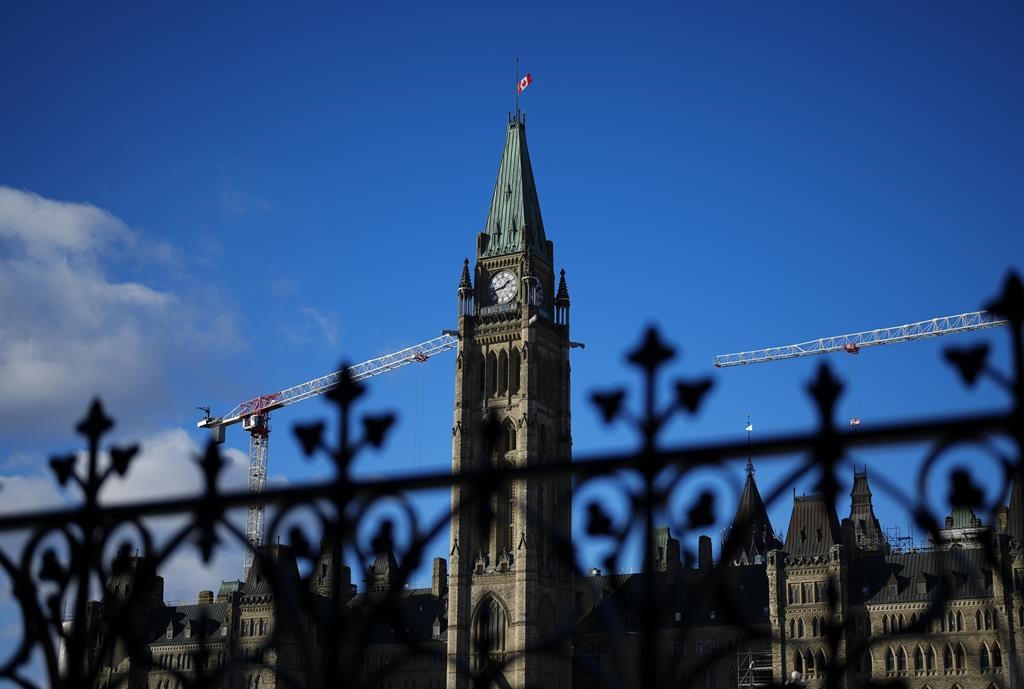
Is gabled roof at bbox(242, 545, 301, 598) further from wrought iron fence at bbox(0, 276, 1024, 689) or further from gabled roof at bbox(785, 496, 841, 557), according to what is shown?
gabled roof at bbox(785, 496, 841, 557)

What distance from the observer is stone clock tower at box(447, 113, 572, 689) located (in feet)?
248

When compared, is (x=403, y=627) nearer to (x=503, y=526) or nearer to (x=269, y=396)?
(x=503, y=526)

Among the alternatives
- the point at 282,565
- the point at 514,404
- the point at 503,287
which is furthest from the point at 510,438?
the point at 282,565

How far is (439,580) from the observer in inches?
3541

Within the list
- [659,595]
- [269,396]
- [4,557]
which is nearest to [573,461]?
[659,595]

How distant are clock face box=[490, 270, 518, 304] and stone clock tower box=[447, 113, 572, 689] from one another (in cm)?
6

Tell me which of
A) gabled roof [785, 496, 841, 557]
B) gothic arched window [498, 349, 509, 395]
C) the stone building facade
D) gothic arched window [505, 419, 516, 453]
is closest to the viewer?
the stone building facade

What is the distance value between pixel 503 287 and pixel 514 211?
206 inches

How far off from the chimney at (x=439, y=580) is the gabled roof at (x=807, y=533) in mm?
23020

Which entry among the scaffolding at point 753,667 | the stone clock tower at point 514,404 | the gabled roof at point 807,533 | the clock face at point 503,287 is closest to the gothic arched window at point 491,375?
the stone clock tower at point 514,404

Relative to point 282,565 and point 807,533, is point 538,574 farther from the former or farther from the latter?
point 282,565

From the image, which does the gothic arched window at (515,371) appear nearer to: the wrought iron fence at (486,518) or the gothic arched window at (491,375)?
the gothic arched window at (491,375)

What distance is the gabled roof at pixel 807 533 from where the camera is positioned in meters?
74.3

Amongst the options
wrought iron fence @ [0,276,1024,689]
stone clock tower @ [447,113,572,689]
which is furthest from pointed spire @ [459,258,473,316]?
wrought iron fence @ [0,276,1024,689]
